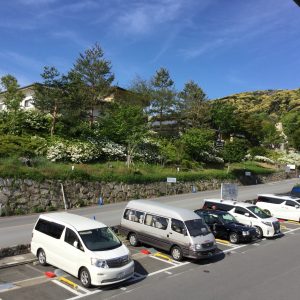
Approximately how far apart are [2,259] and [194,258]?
710 centimetres

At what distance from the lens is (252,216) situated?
20.6 meters

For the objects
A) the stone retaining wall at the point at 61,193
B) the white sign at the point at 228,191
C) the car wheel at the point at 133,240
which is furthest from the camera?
the stone retaining wall at the point at 61,193

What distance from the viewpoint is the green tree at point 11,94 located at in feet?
129

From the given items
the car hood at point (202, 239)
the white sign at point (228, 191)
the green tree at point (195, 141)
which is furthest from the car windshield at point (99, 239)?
the green tree at point (195, 141)

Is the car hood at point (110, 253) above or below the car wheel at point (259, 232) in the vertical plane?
above

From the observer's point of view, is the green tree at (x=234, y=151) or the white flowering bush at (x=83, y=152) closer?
the white flowering bush at (x=83, y=152)

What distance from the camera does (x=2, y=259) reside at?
1366cm

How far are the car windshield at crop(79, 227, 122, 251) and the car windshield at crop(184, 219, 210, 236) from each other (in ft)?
11.4

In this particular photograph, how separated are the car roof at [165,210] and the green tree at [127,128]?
2085 centimetres

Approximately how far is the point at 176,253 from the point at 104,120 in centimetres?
2894

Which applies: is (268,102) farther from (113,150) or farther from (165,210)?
(165,210)

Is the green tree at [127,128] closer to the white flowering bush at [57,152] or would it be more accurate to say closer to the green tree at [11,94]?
the white flowering bush at [57,152]

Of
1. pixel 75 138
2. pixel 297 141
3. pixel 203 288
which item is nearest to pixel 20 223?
pixel 203 288

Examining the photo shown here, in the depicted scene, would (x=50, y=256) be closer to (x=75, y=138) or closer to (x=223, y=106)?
(x=75, y=138)
